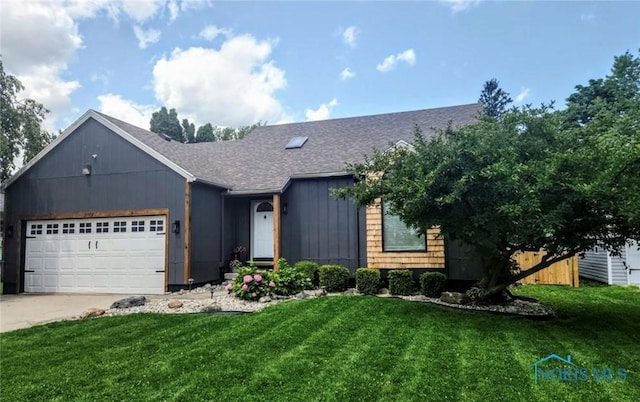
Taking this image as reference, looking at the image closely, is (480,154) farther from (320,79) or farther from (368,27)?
(320,79)

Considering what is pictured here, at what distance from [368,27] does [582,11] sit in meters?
6.00

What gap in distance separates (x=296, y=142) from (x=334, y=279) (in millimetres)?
5899

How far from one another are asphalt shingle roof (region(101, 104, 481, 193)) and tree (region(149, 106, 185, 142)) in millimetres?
16118

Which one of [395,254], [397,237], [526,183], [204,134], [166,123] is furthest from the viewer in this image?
[204,134]

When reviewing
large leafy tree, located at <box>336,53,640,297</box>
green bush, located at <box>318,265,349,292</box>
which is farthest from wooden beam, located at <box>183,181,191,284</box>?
large leafy tree, located at <box>336,53,640,297</box>

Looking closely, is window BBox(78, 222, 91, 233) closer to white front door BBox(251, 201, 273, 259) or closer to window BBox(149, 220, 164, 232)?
window BBox(149, 220, 164, 232)

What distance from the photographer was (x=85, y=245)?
10.3m

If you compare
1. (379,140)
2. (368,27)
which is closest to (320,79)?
(368,27)

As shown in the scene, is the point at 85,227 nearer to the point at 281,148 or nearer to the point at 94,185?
the point at 94,185

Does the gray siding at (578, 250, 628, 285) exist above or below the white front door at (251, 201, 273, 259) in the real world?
below

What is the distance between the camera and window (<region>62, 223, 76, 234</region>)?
10445 mm

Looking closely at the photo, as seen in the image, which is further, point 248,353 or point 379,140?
point 379,140

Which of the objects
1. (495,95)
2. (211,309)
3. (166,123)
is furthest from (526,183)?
(166,123)

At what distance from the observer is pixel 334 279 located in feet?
29.2
